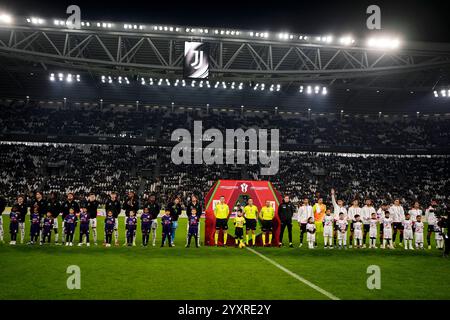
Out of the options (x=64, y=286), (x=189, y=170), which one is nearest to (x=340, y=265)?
(x=64, y=286)

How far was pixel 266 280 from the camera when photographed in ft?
32.2

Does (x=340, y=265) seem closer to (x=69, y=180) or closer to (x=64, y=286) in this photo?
(x=64, y=286)

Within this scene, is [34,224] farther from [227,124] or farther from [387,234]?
[227,124]

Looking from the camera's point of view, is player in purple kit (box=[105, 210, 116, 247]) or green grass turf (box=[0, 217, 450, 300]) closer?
green grass turf (box=[0, 217, 450, 300])

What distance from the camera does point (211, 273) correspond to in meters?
10.5

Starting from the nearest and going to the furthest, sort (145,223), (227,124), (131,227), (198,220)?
1. (131,227)
2. (198,220)
3. (145,223)
4. (227,124)

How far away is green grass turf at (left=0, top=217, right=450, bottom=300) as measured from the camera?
8359mm

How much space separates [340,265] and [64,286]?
7.79 metres

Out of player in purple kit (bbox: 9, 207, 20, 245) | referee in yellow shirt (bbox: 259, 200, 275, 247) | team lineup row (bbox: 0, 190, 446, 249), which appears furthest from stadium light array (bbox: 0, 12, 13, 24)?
referee in yellow shirt (bbox: 259, 200, 275, 247)

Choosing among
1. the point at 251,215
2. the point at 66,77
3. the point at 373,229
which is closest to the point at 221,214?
the point at 251,215

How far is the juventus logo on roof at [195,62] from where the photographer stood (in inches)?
918

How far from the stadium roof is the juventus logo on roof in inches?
28.9

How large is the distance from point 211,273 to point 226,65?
16265 millimetres

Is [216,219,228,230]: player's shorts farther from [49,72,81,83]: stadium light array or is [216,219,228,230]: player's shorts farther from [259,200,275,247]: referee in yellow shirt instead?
[49,72,81,83]: stadium light array
